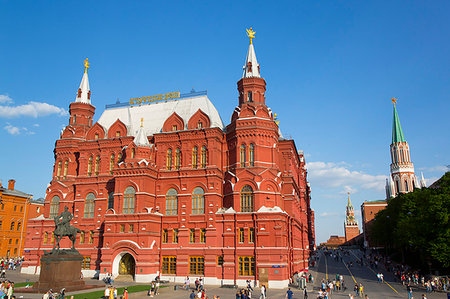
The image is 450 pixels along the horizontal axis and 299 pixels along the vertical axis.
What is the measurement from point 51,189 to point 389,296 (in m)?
48.4

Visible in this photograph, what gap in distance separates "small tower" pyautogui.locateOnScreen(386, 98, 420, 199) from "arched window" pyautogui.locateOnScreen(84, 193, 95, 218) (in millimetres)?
113170

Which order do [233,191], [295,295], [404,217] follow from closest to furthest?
[295,295] < [233,191] < [404,217]

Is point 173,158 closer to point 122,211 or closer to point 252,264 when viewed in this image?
point 122,211

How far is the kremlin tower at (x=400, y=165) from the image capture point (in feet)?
436

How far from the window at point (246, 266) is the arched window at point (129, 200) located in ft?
51.1

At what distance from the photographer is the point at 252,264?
143ft

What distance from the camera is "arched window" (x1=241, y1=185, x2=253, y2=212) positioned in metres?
46.3

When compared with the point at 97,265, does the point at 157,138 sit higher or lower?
higher

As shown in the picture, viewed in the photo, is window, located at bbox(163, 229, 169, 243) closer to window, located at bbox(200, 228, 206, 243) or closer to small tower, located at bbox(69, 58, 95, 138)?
window, located at bbox(200, 228, 206, 243)

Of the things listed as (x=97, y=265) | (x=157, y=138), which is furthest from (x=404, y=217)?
(x=97, y=265)

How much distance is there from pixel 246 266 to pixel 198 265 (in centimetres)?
622

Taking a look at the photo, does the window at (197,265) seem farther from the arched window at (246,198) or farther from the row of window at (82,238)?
the row of window at (82,238)

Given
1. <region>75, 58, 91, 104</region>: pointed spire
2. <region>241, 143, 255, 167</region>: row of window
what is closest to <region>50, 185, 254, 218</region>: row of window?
<region>241, 143, 255, 167</region>: row of window

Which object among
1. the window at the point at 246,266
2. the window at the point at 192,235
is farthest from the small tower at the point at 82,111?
the window at the point at 246,266
